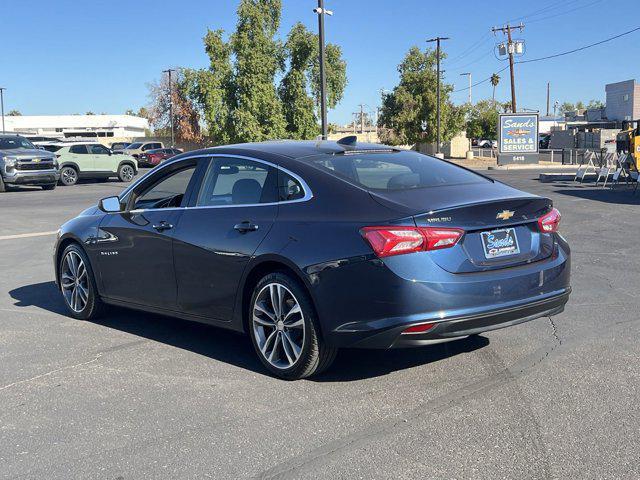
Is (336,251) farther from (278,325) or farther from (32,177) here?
(32,177)

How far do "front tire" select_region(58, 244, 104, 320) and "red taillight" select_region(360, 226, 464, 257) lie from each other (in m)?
3.36

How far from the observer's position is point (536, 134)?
44.6 metres

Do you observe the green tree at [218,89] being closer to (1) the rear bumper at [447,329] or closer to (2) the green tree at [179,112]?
(2) the green tree at [179,112]

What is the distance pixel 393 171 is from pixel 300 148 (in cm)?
77

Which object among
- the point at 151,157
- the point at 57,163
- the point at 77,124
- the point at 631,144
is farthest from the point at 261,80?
the point at 77,124

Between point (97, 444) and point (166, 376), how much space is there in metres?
1.14

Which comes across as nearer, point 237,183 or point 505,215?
point 505,215

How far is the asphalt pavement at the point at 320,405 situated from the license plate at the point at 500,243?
88 centimetres

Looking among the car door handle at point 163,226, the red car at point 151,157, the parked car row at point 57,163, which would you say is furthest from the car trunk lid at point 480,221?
the red car at point 151,157

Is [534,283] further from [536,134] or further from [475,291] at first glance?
[536,134]

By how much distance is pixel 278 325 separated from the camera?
4.92m

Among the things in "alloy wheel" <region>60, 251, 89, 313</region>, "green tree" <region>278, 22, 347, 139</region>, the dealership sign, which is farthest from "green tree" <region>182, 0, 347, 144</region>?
"alloy wheel" <region>60, 251, 89, 313</region>

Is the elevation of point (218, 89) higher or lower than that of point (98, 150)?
higher

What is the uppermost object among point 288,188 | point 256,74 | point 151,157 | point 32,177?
point 256,74
